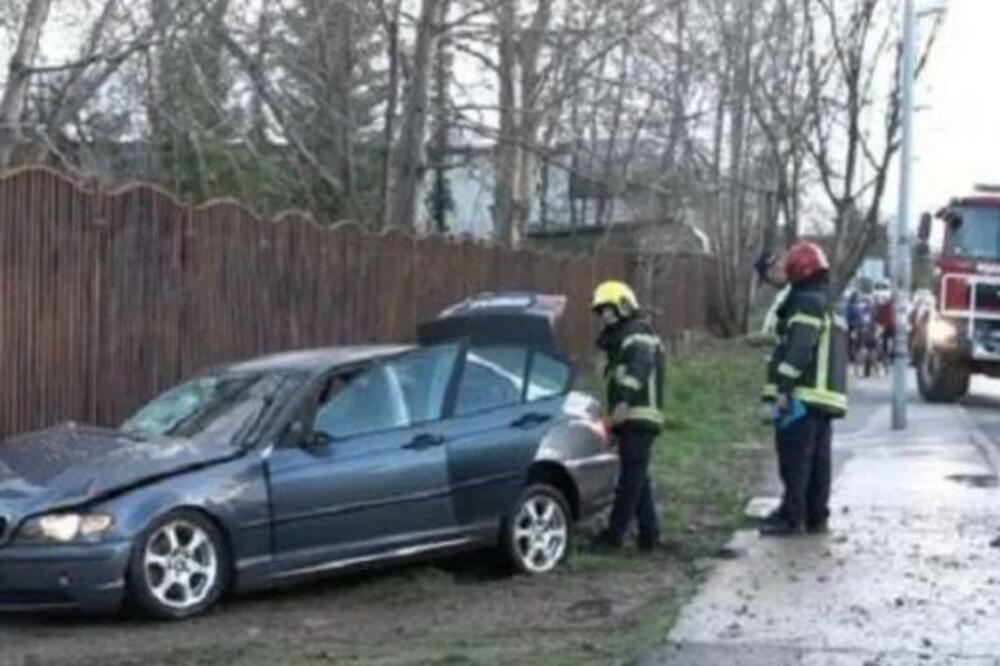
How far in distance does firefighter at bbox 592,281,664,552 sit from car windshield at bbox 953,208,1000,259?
16933 millimetres

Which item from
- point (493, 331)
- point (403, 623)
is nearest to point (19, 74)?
point (493, 331)

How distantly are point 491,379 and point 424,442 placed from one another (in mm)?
756

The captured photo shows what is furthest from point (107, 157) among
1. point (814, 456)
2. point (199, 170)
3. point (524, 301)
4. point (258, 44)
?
point (814, 456)

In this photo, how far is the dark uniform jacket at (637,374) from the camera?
1173 cm

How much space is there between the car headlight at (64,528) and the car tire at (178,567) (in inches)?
7.6

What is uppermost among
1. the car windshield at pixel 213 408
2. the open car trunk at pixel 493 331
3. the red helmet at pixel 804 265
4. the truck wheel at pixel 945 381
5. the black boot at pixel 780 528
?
the red helmet at pixel 804 265

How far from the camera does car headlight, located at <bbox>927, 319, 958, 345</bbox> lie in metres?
27.9

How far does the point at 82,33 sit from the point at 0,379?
6.04 m

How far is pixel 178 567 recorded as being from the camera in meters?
9.62

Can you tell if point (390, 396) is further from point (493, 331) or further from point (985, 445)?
point (985, 445)

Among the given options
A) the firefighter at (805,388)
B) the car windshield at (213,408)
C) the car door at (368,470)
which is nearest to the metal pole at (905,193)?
the firefighter at (805,388)

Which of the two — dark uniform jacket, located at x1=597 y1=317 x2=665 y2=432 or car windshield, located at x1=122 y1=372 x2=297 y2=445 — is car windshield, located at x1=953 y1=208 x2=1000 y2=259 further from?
car windshield, located at x1=122 y1=372 x2=297 y2=445

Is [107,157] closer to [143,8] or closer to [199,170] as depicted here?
[199,170]

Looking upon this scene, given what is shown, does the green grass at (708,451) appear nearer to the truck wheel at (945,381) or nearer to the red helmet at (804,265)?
the red helmet at (804,265)
